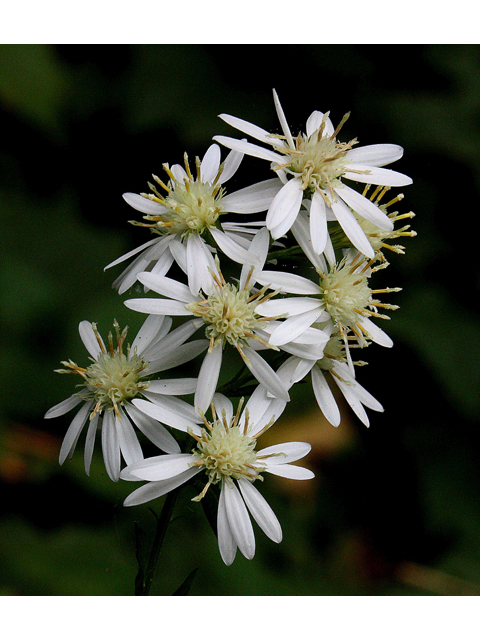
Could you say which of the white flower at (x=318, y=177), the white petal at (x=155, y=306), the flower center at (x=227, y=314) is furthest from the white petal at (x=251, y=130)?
the white petal at (x=155, y=306)

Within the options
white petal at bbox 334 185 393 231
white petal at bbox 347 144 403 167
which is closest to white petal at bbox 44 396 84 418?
white petal at bbox 334 185 393 231

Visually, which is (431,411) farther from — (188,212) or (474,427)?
(188,212)

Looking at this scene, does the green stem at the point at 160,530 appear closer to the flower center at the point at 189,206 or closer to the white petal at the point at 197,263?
the white petal at the point at 197,263

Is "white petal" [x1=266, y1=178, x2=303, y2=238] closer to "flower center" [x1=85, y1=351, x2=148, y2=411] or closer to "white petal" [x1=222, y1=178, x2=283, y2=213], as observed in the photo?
"white petal" [x1=222, y1=178, x2=283, y2=213]

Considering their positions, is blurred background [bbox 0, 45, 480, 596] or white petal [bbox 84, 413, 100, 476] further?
blurred background [bbox 0, 45, 480, 596]

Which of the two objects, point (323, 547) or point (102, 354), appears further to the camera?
point (323, 547)

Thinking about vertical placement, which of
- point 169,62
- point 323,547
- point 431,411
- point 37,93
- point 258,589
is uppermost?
point 169,62

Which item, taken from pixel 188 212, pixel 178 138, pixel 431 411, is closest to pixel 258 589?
pixel 431 411
